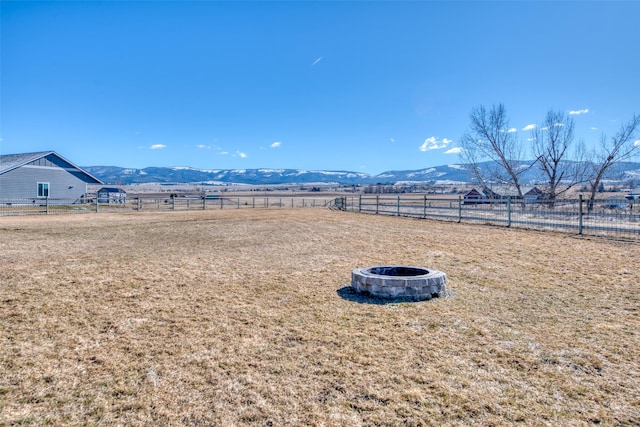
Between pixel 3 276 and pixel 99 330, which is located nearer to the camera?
pixel 99 330

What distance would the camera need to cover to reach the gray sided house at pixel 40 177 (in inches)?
1116

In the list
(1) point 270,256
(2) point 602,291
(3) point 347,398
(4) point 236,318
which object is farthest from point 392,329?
(1) point 270,256

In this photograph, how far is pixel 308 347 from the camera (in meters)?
3.35

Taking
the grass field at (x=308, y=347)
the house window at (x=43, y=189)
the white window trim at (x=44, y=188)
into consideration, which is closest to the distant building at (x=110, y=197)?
the white window trim at (x=44, y=188)

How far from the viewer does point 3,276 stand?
604 cm

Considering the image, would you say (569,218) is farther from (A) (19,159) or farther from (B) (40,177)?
(A) (19,159)

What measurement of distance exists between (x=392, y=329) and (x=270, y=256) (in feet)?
15.3

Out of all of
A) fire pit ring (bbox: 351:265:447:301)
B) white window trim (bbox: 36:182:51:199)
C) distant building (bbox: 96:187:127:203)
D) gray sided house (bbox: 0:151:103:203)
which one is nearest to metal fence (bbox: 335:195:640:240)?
fire pit ring (bbox: 351:265:447:301)

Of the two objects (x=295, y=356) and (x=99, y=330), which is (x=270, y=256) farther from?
(x=295, y=356)

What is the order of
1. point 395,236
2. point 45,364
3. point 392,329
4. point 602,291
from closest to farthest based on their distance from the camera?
point 45,364
point 392,329
point 602,291
point 395,236

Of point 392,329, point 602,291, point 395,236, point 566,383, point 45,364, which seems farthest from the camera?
point 395,236

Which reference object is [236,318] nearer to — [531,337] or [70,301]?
[70,301]

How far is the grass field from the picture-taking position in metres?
2.42

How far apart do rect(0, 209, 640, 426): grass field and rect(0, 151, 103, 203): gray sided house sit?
27.0 meters
